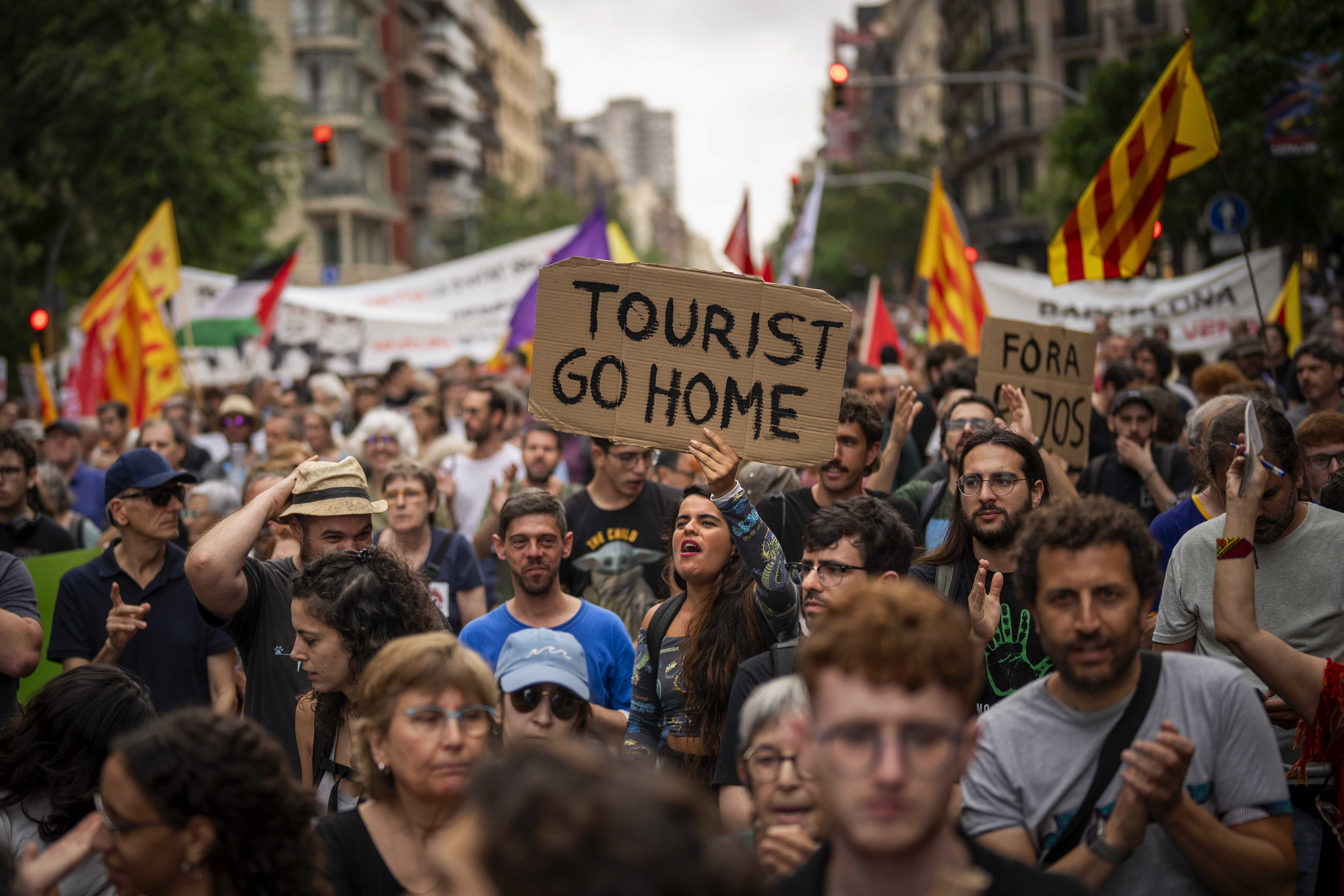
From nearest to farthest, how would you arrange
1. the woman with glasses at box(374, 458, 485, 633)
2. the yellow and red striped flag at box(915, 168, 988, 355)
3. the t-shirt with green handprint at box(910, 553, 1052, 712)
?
the t-shirt with green handprint at box(910, 553, 1052, 712) → the woman with glasses at box(374, 458, 485, 633) → the yellow and red striped flag at box(915, 168, 988, 355)

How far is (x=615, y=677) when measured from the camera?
451 cm

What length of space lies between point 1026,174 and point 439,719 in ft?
179

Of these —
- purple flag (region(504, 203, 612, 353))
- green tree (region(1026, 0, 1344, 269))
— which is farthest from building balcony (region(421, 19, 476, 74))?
purple flag (region(504, 203, 612, 353))

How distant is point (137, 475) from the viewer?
495 centimetres

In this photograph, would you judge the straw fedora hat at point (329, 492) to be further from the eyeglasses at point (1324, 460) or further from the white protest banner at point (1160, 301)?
the white protest banner at point (1160, 301)

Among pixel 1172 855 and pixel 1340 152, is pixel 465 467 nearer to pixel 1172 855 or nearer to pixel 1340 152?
pixel 1172 855

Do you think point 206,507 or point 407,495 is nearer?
point 407,495

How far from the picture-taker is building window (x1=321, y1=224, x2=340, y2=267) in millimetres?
55094

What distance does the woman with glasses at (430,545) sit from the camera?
5.70 meters

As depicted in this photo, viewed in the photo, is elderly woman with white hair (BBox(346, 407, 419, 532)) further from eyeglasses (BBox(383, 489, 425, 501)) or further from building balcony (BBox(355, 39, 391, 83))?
building balcony (BBox(355, 39, 391, 83))

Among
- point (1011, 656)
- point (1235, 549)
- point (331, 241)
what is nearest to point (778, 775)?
point (1011, 656)

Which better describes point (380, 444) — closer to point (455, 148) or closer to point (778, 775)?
point (778, 775)

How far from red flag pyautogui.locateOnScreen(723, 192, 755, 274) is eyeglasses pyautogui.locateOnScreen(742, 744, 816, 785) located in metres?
11.7

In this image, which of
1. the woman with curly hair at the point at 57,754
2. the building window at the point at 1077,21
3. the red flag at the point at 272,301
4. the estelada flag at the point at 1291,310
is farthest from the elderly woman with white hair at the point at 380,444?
the building window at the point at 1077,21
